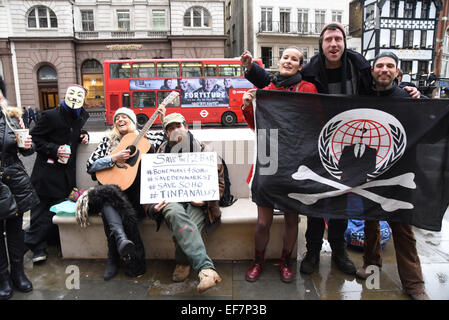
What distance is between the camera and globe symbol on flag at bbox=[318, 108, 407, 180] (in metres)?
2.61

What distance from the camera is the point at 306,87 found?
9.04 ft

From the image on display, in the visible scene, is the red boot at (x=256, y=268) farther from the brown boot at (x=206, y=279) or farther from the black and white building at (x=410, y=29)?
→ the black and white building at (x=410, y=29)

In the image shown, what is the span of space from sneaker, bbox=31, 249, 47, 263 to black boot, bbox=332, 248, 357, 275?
2.94 meters

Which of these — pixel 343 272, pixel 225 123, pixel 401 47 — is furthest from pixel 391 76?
pixel 401 47

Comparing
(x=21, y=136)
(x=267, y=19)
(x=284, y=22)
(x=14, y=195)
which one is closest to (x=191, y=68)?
(x=21, y=136)

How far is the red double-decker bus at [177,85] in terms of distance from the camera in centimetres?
1672

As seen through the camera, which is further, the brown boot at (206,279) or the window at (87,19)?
the window at (87,19)

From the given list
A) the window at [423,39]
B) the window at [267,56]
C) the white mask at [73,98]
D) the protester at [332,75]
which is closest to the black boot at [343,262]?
the protester at [332,75]

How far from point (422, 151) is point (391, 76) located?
0.68m

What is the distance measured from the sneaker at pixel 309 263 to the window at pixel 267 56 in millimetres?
29554

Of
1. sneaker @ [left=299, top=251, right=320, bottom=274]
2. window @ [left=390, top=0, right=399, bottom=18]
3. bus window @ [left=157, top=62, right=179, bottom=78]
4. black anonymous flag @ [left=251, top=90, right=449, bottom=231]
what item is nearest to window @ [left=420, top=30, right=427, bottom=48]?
window @ [left=390, top=0, right=399, bottom=18]

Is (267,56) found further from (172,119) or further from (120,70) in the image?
(172,119)

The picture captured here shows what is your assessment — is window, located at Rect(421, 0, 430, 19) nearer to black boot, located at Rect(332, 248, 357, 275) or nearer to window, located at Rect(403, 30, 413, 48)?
window, located at Rect(403, 30, 413, 48)
